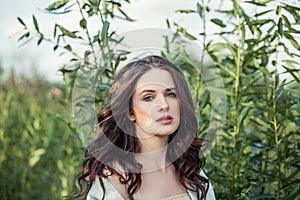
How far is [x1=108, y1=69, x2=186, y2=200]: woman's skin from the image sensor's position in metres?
1.84

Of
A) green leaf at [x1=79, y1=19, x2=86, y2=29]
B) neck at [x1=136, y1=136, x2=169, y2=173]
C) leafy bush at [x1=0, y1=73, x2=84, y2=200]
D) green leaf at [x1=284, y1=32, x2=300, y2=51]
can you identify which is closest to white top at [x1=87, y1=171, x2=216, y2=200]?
neck at [x1=136, y1=136, x2=169, y2=173]

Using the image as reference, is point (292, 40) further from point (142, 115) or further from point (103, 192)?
point (103, 192)

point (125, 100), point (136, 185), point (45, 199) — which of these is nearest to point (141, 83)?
point (125, 100)

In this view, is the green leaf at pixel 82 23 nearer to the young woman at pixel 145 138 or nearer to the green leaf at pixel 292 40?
the young woman at pixel 145 138

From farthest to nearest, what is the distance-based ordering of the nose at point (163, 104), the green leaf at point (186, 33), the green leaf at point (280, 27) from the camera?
the green leaf at point (186, 33) < the green leaf at point (280, 27) < the nose at point (163, 104)

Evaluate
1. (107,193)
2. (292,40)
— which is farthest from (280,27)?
(107,193)

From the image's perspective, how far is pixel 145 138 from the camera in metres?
1.91

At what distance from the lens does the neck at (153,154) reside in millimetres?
1913

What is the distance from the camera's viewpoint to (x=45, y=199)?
4.30 meters

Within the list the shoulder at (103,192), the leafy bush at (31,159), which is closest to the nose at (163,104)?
the shoulder at (103,192)

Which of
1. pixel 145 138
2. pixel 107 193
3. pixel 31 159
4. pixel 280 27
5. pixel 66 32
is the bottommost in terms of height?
pixel 31 159

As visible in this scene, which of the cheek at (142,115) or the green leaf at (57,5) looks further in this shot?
the green leaf at (57,5)

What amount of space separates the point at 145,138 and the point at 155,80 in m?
0.18

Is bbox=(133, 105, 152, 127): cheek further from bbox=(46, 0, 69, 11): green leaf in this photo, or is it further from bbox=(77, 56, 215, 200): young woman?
bbox=(46, 0, 69, 11): green leaf
